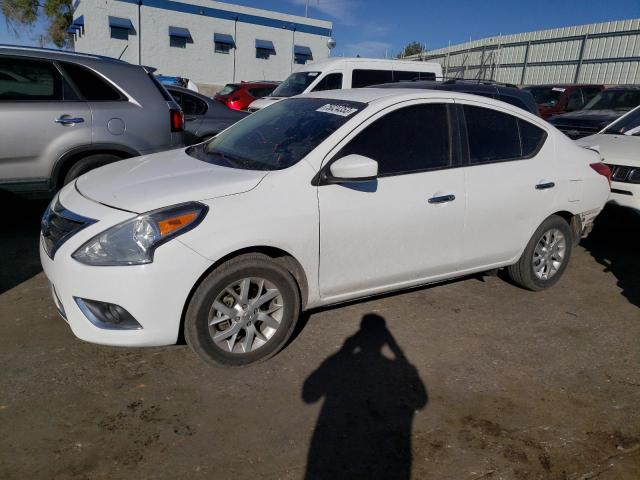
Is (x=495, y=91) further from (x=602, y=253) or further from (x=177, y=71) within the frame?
(x=177, y=71)

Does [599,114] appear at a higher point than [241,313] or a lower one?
higher

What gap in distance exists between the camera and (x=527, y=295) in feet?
15.0

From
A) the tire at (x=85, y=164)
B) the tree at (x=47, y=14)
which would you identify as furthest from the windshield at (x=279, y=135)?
the tree at (x=47, y=14)

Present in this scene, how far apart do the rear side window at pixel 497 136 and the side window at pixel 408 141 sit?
0.25m

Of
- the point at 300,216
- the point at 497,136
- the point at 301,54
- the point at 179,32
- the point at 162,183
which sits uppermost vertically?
the point at 179,32

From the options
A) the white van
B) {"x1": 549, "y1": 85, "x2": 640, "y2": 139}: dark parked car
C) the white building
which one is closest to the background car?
{"x1": 549, "y1": 85, "x2": 640, "y2": 139}: dark parked car

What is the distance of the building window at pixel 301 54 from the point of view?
1374 inches

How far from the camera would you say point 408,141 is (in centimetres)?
363

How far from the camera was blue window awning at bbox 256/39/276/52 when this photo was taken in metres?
33.5

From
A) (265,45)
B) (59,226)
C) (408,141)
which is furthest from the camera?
(265,45)

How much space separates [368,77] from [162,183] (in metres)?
10.5

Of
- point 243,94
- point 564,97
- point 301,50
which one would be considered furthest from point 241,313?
point 301,50

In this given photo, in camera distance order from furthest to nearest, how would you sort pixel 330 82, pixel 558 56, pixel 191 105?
pixel 558 56 < pixel 330 82 < pixel 191 105

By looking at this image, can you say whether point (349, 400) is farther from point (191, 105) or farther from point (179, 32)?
point (179, 32)
